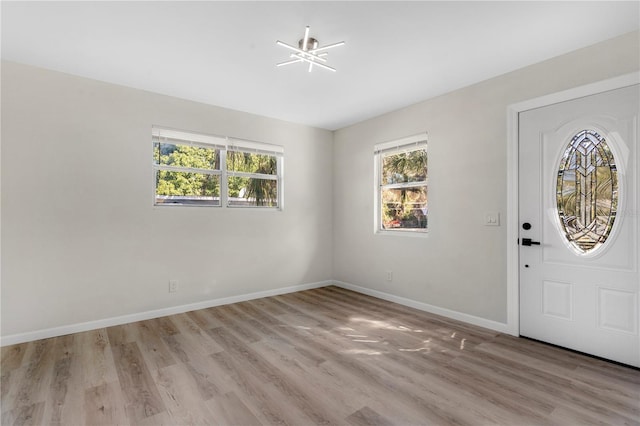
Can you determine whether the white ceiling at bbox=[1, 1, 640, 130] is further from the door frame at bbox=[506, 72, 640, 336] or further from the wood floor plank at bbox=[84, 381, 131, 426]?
the wood floor plank at bbox=[84, 381, 131, 426]

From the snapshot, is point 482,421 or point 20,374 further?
point 20,374

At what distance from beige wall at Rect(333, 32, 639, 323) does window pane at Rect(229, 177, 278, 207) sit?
144 cm

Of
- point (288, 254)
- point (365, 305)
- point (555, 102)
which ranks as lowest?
point (365, 305)

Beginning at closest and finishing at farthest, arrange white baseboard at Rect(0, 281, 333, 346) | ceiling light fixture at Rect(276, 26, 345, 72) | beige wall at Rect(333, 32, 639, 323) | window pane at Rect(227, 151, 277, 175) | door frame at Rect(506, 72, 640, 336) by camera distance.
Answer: ceiling light fixture at Rect(276, 26, 345, 72) < beige wall at Rect(333, 32, 639, 323) < white baseboard at Rect(0, 281, 333, 346) < door frame at Rect(506, 72, 640, 336) < window pane at Rect(227, 151, 277, 175)

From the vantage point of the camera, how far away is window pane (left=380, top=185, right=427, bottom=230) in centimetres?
398

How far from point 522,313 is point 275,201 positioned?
131 inches

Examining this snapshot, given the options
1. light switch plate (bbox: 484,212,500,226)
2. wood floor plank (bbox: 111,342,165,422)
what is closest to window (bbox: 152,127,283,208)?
wood floor plank (bbox: 111,342,165,422)

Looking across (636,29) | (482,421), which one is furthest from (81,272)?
(636,29)

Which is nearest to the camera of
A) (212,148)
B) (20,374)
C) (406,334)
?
(20,374)

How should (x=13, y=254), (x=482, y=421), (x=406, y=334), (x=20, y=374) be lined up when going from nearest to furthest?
(x=482, y=421)
(x=20, y=374)
(x=13, y=254)
(x=406, y=334)

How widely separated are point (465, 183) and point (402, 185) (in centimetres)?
91

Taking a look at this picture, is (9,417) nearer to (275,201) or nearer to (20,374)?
(20,374)

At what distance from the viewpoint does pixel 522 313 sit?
9.78ft

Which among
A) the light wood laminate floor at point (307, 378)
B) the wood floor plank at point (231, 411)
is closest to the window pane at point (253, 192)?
the light wood laminate floor at point (307, 378)
